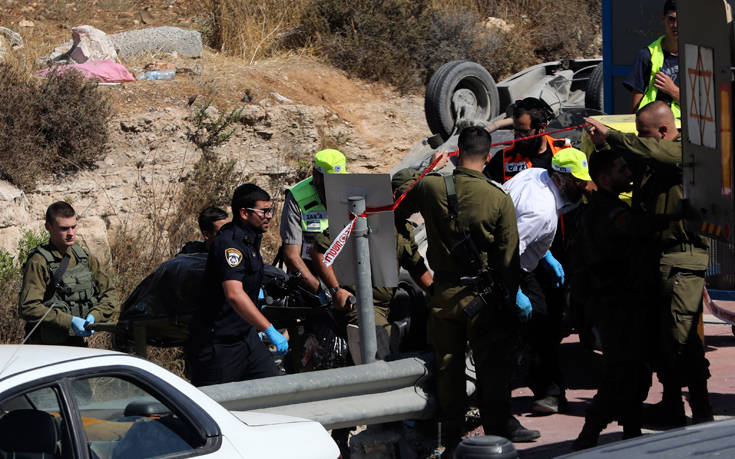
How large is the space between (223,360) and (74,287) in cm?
156

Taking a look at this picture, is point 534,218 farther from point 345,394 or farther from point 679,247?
point 345,394

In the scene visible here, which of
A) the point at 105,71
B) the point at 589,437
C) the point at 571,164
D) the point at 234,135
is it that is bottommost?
the point at 589,437

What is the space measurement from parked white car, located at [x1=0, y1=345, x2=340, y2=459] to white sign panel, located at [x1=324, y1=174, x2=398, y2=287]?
173cm

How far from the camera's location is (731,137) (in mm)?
4699

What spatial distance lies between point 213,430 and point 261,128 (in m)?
10.7

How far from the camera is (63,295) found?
6.59 m

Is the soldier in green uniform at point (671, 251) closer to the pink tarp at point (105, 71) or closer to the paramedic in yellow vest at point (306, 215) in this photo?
the paramedic in yellow vest at point (306, 215)

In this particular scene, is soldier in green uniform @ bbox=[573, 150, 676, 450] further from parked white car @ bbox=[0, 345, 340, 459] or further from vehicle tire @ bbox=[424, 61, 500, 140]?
vehicle tire @ bbox=[424, 61, 500, 140]

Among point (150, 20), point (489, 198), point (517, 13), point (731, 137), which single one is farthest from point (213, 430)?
point (517, 13)

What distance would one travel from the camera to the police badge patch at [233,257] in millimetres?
5457

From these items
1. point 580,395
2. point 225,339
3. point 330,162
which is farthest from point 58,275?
point 580,395

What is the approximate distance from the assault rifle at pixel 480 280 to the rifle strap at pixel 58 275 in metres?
2.82

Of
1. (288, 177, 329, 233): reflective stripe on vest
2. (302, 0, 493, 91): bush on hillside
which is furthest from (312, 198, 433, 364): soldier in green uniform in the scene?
(302, 0, 493, 91): bush on hillside

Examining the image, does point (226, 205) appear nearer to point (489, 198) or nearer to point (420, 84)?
point (420, 84)
